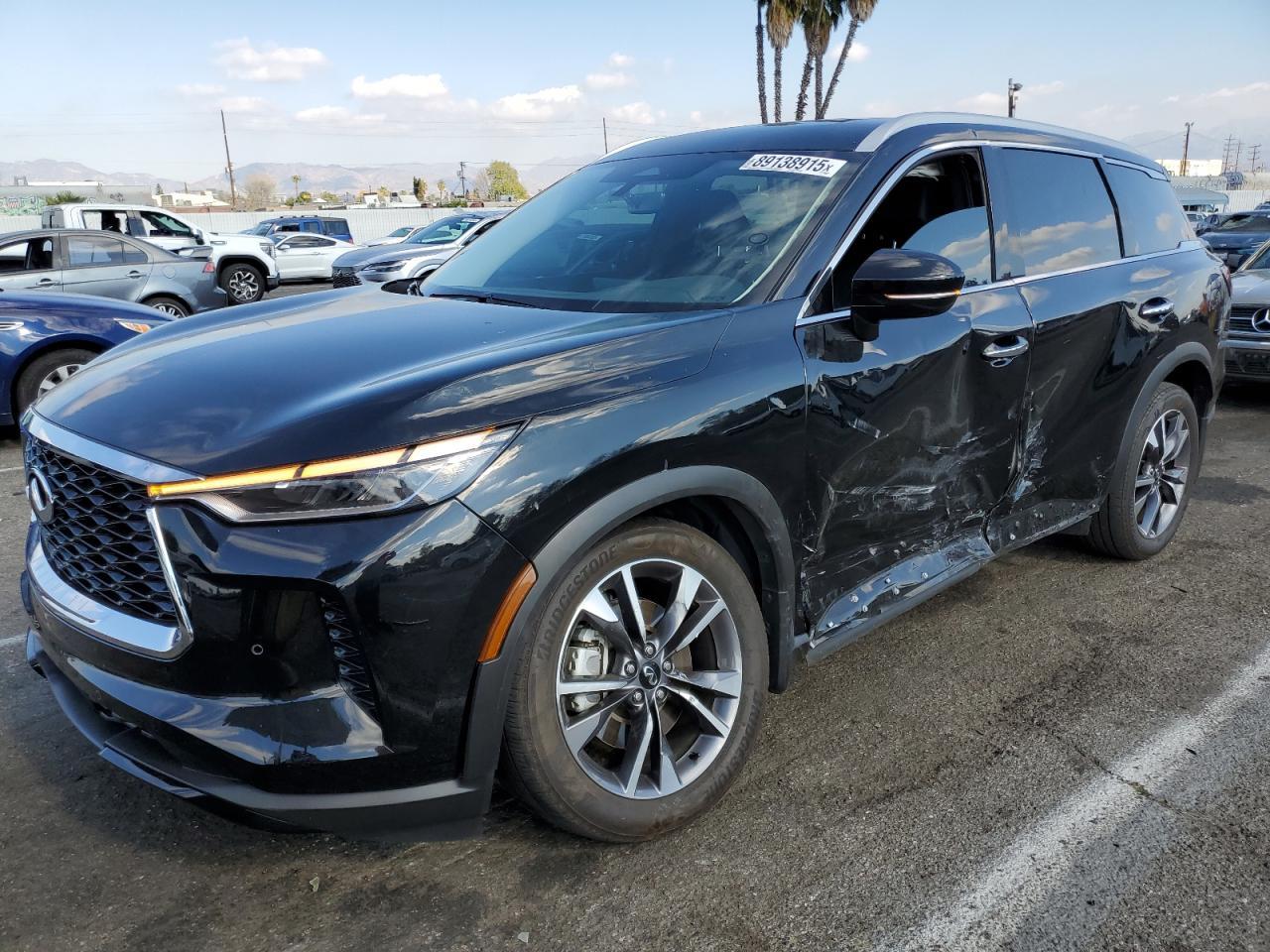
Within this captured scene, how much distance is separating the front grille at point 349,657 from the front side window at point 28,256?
10.9 meters

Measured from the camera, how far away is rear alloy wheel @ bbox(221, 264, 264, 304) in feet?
60.4

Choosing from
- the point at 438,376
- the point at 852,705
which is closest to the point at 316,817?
the point at 438,376

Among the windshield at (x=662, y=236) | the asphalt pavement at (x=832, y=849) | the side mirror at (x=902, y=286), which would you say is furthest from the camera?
the windshield at (x=662, y=236)

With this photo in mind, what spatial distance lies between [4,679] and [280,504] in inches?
88.0

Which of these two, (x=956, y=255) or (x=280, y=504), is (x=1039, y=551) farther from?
(x=280, y=504)

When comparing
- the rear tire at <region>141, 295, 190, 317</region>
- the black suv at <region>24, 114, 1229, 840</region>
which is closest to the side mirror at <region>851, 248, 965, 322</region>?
the black suv at <region>24, 114, 1229, 840</region>

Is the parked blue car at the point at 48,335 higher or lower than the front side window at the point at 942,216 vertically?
lower

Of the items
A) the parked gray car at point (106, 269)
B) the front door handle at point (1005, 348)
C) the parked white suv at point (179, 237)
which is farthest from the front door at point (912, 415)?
the parked white suv at point (179, 237)

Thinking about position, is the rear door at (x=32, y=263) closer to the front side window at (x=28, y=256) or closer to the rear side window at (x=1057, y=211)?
the front side window at (x=28, y=256)

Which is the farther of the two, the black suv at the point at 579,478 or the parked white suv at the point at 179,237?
the parked white suv at the point at 179,237

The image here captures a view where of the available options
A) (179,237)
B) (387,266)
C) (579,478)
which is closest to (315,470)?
(579,478)

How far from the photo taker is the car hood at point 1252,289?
8.23 m

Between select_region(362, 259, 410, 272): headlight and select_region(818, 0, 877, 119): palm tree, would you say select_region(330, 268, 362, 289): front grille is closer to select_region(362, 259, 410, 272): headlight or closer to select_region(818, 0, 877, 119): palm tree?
select_region(362, 259, 410, 272): headlight

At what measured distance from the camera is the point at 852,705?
10.6 feet
